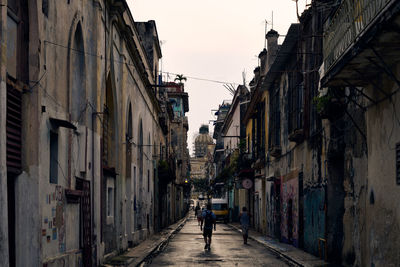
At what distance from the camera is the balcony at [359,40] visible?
9773 mm

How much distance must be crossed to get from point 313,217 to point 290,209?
5027 millimetres

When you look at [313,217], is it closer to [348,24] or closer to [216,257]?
[216,257]

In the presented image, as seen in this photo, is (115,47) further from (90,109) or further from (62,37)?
(62,37)

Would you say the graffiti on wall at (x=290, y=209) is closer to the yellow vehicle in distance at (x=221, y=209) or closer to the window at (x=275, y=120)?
the window at (x=275, y=120)

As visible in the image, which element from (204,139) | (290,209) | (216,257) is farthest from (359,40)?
(204,139)

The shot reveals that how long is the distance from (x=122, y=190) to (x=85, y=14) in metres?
8.17

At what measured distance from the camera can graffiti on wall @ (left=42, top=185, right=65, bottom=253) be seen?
11562 millimetres

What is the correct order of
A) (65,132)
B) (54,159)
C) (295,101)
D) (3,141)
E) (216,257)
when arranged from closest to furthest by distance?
(3,141) → (54,159) → (65,132) → (216,257) → (295,101)

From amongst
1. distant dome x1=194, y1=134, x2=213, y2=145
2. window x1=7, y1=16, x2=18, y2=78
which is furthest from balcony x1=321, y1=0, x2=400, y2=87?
distant dome x1=194, y1=134, x2=213, y2=145

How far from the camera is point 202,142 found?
195375 millimetres

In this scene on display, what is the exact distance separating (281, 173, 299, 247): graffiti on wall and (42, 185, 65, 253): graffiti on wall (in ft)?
40.3

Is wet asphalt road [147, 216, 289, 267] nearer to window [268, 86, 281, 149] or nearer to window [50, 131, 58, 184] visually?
window [50, 131, 58, 184]

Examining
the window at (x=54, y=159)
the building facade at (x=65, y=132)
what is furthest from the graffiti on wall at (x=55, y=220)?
the window at (x=54, y=159)

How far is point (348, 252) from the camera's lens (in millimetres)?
15953
